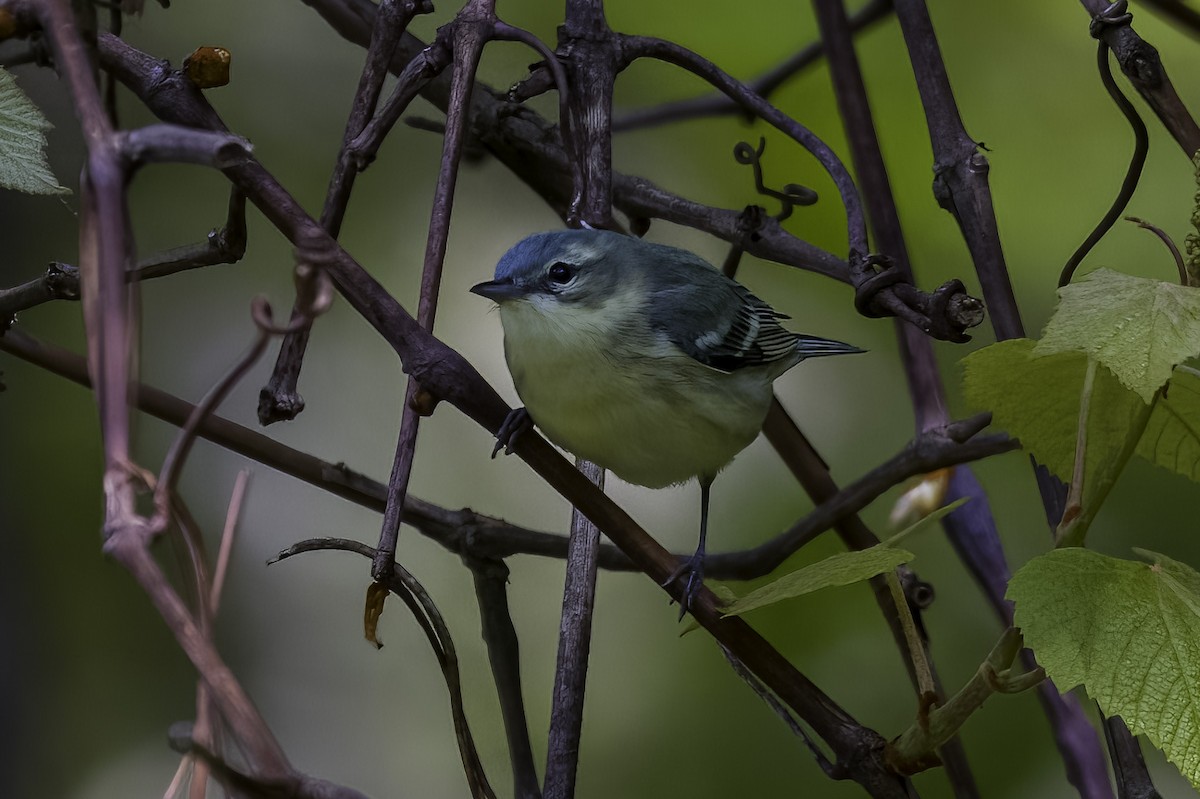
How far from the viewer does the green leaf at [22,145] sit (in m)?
0.80

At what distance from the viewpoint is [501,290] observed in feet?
4.32

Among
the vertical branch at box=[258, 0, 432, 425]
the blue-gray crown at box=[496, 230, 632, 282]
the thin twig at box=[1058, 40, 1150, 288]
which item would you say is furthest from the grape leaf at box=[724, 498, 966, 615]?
the blue-gray crown at box=[496, 230, 632, 282]

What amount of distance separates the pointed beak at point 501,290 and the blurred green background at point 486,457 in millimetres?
716

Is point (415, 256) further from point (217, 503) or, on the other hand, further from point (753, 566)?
point (753, 566)

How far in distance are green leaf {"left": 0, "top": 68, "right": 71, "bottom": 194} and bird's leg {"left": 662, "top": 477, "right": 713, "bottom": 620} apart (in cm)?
51

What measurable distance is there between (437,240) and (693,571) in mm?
476

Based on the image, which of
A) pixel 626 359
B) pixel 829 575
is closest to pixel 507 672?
pixel 626 359

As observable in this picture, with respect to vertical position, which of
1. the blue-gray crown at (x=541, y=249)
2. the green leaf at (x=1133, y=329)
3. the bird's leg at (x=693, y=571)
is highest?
the blue-gray crown at (x=541, y=249)

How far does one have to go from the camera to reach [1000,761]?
189 cm

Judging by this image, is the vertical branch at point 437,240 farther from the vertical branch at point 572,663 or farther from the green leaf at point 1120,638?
the green leaf at point 1120,638

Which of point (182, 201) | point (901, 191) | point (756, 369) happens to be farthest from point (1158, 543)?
point (182, 201)

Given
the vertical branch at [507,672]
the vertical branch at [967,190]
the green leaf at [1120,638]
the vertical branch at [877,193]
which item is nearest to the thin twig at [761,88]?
the vertical branch at [877,193]

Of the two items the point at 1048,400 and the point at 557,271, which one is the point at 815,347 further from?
the point at 1048,400

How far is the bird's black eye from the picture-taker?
134 cm
